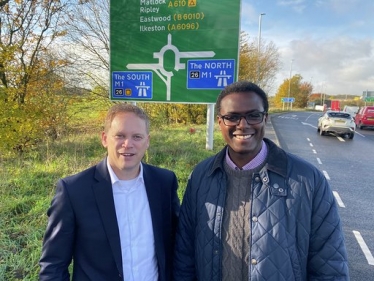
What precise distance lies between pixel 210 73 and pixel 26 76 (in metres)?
6.34

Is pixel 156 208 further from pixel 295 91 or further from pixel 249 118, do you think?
pixel 295 91

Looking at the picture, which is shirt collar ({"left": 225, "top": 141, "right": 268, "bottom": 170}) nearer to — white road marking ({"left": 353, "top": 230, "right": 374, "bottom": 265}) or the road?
the road

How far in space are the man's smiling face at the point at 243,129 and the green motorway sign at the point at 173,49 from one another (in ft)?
15.1

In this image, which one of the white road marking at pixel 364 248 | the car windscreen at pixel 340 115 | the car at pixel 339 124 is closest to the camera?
the white road marking at pixel 364 248

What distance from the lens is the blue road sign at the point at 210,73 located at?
602cm

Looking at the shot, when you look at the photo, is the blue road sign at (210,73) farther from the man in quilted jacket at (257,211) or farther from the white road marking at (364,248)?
the man in quilted jacket at (257,211)

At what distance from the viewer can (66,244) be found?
1.55 m

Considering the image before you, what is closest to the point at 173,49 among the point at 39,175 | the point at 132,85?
the point at 132,85

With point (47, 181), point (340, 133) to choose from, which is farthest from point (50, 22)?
point (340, 133)

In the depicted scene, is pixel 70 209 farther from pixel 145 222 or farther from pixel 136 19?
pixel 136 19

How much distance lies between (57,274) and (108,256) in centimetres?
29

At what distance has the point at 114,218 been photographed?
1568mm

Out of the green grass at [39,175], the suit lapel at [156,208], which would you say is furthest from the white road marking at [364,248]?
the suit lapel at [156,208]

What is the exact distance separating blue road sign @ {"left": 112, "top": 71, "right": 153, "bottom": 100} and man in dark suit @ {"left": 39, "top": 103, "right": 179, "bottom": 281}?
491 centimetres
